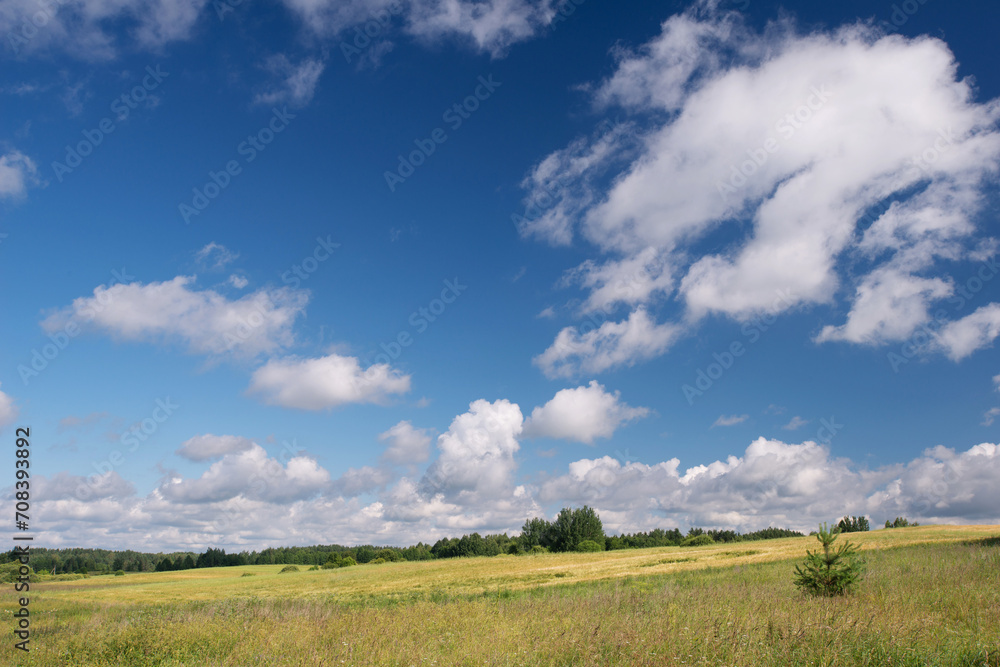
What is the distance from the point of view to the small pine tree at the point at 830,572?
14812 millimetres

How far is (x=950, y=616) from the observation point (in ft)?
37.8

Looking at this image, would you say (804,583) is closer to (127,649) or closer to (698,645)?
(698,645)

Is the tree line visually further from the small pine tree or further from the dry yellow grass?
the small pine tree

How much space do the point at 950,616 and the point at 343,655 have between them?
518 inches

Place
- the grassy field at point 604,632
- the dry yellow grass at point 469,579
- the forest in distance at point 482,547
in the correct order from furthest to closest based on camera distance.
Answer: the forest in distance at point 482,547 → the dry yellow grass at point 469,579 → the grassy field at point 604,632

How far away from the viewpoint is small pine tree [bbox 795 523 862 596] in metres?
14.8

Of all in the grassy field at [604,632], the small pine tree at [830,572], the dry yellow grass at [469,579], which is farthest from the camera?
the dry yellow grass at [469,579]

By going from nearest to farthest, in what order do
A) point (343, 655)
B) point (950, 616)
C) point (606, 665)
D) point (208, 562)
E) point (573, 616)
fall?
1. point (606, 665)
2. point (343, 655)
3. point (950, 616)
4. point (573, 616)
5. point (208, 562)

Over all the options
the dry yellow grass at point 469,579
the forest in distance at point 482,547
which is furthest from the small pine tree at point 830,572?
the forest in distance at point 482,547

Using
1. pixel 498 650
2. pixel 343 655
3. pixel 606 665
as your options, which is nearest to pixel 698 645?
pixel 606 665

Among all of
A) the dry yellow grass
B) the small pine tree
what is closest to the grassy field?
the small pine tree

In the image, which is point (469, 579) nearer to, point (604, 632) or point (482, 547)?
point (604, 632)

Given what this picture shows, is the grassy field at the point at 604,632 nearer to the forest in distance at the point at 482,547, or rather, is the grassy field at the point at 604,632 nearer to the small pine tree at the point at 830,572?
the small pine tree at the point at 830,572

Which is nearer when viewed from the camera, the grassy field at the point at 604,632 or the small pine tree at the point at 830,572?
the grassy field at the point at 604,632
